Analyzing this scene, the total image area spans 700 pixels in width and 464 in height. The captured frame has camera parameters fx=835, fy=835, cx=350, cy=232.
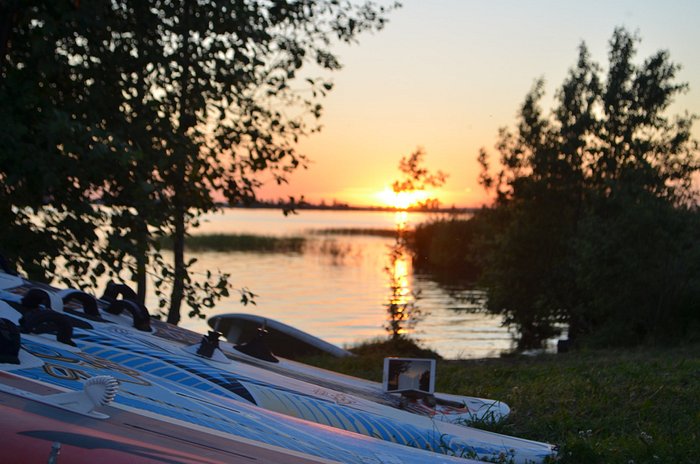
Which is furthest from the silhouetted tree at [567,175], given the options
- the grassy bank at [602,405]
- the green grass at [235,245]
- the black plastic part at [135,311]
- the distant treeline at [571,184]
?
the green grass at [235,245]

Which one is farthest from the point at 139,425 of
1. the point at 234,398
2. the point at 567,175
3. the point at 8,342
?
the point at 567,175

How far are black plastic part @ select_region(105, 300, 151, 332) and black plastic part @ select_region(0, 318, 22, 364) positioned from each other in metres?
1.61

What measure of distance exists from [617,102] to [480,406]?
1556cm

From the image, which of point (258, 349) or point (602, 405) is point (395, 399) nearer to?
point (258, 349)

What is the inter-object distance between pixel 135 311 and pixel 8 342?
170cm

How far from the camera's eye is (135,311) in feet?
13.4

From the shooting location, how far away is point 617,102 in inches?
753

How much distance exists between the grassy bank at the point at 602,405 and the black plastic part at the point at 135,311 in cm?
203

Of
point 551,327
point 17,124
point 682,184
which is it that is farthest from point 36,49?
point 551,327

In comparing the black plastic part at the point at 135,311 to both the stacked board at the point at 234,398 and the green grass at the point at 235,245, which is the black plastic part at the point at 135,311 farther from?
the green grass at the point at 235,245

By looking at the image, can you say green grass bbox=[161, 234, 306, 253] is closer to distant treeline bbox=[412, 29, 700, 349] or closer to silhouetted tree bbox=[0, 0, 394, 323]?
distant treeline bbox=[412, 29, 700, 349]

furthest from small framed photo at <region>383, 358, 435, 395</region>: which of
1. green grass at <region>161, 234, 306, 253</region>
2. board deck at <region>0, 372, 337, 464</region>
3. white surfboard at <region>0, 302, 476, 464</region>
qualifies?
green grass at <region>161, 234, 306, 253</region>

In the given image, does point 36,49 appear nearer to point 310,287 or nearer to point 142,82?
point 142,82

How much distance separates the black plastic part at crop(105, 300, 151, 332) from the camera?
13.3 feet
